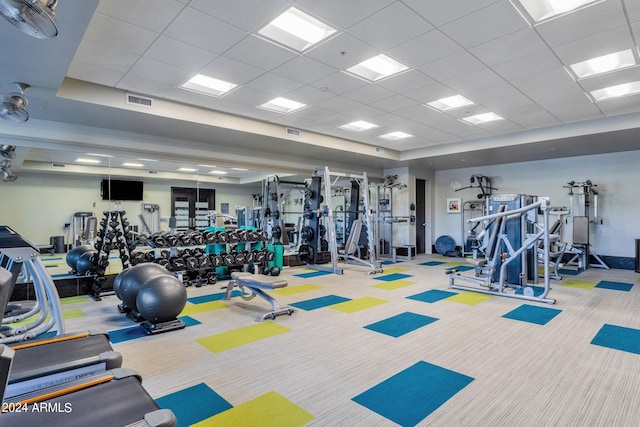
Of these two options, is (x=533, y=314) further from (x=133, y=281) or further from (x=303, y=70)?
(x=133, y=281)

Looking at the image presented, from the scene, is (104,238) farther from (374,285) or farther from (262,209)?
(374,285)

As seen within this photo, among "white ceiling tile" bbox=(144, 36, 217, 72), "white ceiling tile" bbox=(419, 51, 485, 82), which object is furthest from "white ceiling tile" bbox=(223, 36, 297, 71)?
"white ceiling tile" bbox=(419, 51, 485, 82)

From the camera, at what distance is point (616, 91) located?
4.78m

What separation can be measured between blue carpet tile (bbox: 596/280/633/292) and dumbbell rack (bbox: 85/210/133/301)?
772 cm

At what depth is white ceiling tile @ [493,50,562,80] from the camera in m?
3.71

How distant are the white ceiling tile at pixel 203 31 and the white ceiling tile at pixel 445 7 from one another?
1.58 m

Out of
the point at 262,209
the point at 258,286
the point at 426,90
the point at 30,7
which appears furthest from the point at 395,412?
the point at 262,209

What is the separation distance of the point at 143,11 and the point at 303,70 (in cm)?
174

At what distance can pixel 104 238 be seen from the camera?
17.7 feet

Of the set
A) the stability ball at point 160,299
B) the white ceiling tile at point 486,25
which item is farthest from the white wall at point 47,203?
the white ceiling tile at point 486,25

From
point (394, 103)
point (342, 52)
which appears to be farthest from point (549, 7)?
point (394, 103)

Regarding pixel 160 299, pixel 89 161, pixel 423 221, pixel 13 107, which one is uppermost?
pixel 13 107

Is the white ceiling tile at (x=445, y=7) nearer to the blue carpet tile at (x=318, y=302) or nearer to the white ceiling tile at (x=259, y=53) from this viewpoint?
the white ceiling tile at (x=259, y=53)

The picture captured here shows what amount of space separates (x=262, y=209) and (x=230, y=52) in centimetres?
448
